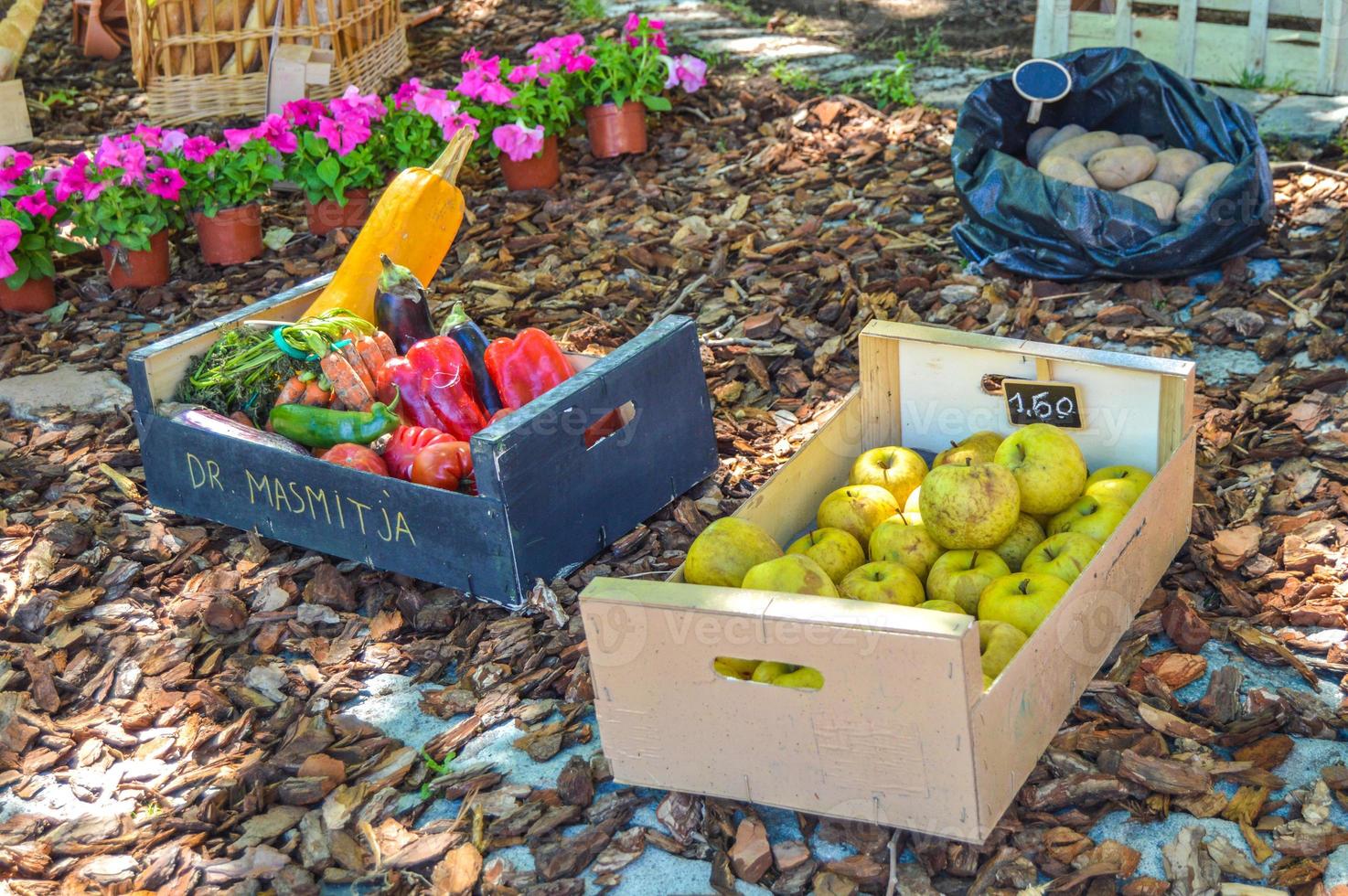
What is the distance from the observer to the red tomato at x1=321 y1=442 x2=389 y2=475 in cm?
327

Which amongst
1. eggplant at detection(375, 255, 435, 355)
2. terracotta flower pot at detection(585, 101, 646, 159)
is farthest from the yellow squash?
terracotta flower pot at detection(585, 101, 646, 159)

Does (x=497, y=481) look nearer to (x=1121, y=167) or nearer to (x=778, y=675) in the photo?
(x=778, y=675)

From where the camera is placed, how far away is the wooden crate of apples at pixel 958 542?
7.93 feet

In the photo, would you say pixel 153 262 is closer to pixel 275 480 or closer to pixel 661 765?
pixel 275 480

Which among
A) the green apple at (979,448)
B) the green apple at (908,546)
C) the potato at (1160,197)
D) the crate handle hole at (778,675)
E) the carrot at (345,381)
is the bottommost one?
the green apple at (908,546)

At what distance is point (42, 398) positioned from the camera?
4457mm

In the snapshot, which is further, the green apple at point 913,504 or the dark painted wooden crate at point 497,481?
the dark painted wooden crate at point 497,481

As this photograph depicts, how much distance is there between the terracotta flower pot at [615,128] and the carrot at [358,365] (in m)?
2.62

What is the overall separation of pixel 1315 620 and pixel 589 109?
394cm

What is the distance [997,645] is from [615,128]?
13.2ft

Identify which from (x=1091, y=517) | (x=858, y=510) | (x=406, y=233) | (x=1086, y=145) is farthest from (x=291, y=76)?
(x=1091, y=517)

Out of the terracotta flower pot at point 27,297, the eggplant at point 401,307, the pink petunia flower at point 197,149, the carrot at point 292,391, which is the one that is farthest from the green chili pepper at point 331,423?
the terracotta flower pot at point 27,297

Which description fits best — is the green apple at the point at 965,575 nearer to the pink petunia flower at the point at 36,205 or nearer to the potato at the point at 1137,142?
the potato at the point at 1137,142

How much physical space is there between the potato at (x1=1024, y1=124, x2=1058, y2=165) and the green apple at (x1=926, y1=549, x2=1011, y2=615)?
8.29 feet
